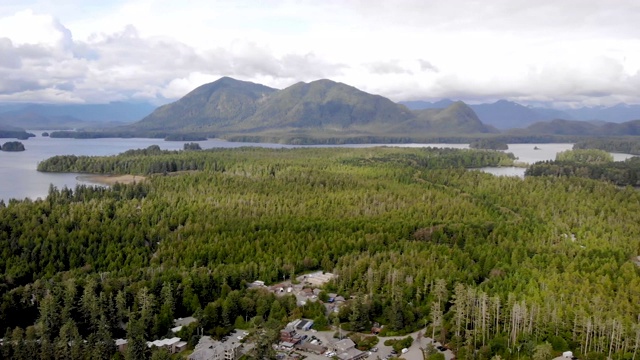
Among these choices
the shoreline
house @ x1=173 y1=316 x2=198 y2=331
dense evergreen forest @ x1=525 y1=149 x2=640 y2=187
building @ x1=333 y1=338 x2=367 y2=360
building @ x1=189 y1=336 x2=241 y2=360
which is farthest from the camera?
dense evergreen forest @ x1=525 y1=149 x2=640 y2=187

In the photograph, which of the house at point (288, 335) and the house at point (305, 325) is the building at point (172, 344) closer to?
the house at point (288, 335)

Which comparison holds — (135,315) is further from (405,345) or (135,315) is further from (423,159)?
(423,159)

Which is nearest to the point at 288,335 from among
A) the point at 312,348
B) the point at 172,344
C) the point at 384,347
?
the point at 312,348

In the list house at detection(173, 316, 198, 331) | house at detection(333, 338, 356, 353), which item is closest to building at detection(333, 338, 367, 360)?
house at detection(333, 338, 356, 353)

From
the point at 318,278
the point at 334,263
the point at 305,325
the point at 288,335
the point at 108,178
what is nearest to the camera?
the point at 288,335

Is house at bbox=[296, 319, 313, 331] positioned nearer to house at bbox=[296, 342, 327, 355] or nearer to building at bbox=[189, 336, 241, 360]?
house at bbox=[296, 342, 327, 355]

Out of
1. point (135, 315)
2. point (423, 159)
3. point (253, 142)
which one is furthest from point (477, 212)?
point (253, 142)

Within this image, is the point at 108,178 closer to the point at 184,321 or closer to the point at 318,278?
the point at 318,278

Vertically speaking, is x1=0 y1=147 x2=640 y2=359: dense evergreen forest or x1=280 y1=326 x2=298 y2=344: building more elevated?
x1=0 y1=147 x2=640 y2=359: dense evergreen forest
